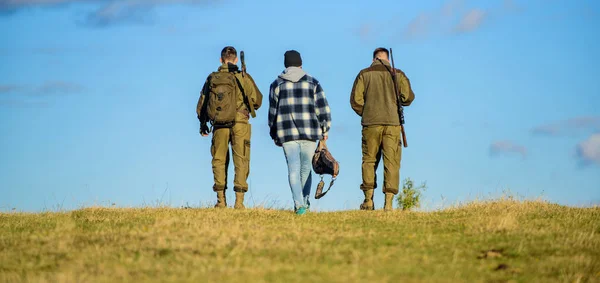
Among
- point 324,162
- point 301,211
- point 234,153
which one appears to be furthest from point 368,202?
point 234,153

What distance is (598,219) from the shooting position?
1462 cm

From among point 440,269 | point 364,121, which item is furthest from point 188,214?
point 440,269

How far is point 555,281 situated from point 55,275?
548 centimetres

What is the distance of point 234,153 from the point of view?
653 inches

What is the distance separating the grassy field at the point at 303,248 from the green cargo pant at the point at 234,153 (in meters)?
1.60

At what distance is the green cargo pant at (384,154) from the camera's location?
16.2m

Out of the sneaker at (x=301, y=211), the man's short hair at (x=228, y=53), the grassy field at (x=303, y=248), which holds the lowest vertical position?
the grassy field at (x=303, y=248)

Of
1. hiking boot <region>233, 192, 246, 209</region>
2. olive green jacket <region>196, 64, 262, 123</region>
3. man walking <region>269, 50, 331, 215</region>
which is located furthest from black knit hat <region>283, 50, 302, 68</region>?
hiking boot <region>233, 192, 246, 209</region>

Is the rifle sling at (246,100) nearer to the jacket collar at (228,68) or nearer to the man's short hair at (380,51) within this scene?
the jacket collar at (228,68)

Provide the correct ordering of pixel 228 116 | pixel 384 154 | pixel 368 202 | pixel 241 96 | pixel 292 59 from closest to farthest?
pixel 292 59
pixel 228 116
pixel 384 154
pixel 241 96
pixel 368 202

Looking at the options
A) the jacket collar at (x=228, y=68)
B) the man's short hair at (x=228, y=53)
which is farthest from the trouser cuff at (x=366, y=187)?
the man's short hair at (x=228, y=53)

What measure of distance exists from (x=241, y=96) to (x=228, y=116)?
1.81 feet

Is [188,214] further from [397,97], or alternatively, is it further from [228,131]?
[397,97]

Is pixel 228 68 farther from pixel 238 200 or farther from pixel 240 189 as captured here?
pixel 238 200
